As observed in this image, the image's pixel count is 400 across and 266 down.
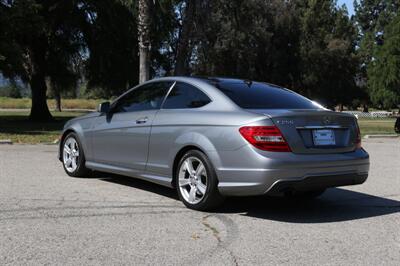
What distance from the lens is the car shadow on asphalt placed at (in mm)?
6531

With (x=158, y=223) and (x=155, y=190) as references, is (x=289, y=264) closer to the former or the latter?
(x=158, y=223)

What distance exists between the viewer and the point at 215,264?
459cm

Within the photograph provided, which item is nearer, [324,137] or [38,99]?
[324,137]

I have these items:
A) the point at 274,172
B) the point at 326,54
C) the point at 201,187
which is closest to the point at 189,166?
the point at 201,187

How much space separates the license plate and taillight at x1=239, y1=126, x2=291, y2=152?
49 centimetres

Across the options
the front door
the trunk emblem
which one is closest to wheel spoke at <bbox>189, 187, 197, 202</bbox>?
the front door

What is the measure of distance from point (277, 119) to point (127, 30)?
24.4 metres

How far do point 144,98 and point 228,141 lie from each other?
205 centimetres

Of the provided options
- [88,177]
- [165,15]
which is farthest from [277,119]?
[165,15]

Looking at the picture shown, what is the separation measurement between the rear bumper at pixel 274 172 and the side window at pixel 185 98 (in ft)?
3.15

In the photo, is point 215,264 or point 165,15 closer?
point 215,264

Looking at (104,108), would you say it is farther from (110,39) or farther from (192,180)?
(110,39)

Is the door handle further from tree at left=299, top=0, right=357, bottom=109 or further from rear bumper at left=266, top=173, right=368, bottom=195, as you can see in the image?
tree at left=299, top=0, right=357, bottom=109

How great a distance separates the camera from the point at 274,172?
5996mm
